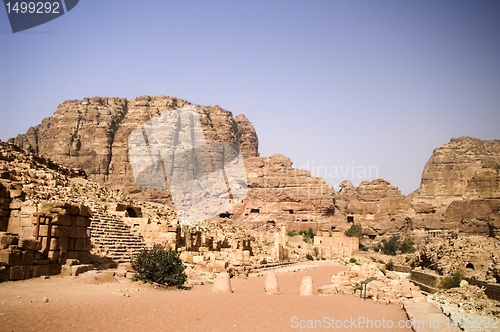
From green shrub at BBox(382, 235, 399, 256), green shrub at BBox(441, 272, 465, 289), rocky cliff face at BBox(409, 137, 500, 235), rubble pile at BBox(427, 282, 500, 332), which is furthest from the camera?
rocky cliff face at BBox(409, 137, 500, 235)

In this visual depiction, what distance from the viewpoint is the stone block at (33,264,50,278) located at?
12.6 meters

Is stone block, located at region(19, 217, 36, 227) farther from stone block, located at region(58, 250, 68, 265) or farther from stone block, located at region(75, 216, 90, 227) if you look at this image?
stone block, located at region(75, 216, 90, 227)

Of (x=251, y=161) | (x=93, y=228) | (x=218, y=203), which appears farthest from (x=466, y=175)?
(x=93, y=228)

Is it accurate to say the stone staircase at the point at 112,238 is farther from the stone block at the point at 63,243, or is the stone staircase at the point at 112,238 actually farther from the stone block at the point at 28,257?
the stone block at the point at 28,257

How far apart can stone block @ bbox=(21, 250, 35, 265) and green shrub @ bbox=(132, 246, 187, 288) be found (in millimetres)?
3016

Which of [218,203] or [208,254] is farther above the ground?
[218,203]

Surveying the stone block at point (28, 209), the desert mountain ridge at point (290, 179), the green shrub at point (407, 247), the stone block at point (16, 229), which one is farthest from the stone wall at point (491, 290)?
the desert mountain ridge at point (290, 179)

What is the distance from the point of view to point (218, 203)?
243 ft

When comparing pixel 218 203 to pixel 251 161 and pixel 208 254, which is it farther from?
pixel 208 254

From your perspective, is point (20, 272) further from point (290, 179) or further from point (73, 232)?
point (290, 179)

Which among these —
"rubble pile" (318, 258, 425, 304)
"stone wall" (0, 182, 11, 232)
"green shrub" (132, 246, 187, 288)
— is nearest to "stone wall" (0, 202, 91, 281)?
"stone wall" (0, 182, 11, 232)

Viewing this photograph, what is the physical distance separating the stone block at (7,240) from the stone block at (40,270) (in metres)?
0.90

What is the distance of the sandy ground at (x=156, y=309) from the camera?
28.4 ft

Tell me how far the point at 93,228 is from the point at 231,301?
9.71 m
